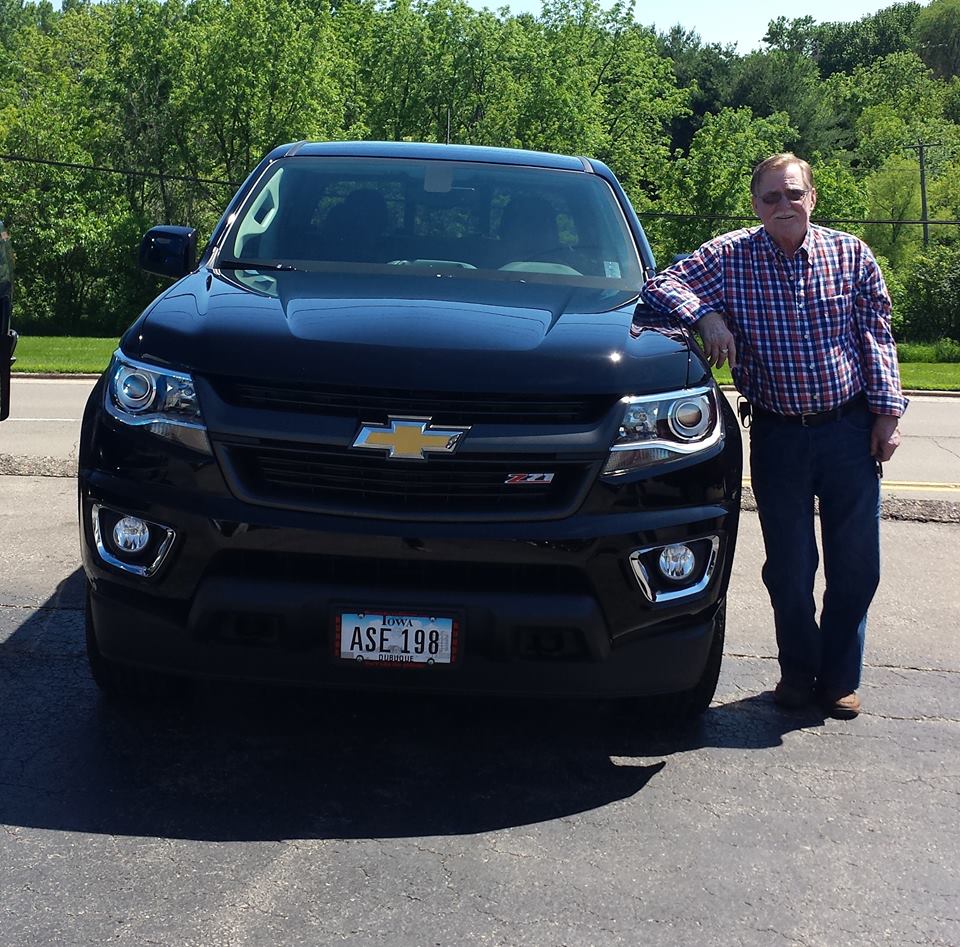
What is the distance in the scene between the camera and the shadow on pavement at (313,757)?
3.48m

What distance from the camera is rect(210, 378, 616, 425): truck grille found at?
3541 mm

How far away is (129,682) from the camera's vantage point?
13.7ft

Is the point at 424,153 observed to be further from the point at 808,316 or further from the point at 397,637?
the point at 397,637

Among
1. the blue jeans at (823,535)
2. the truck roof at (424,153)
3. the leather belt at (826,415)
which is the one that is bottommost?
the blue jeans at (823,535)

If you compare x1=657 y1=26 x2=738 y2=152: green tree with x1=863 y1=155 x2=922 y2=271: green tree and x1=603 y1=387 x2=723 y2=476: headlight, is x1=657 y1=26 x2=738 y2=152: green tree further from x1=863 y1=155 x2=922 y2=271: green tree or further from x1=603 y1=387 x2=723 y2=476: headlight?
x1=603 y1=387 x2=723 y2=476: headlight

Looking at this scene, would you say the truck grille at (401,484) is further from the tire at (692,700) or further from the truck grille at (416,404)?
the tire at (692,700)

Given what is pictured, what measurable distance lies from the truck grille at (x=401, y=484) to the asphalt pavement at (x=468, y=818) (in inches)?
30.9

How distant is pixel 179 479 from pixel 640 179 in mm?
64922

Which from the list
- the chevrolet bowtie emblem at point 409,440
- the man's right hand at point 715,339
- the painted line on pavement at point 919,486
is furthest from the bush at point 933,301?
the chevrolet bowtie emblem at point 409,440

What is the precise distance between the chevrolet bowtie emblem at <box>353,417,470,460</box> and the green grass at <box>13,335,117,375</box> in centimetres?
1397

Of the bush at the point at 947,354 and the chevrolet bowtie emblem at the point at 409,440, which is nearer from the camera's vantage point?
the chevrolet bowtie emblem at the point at 409,440

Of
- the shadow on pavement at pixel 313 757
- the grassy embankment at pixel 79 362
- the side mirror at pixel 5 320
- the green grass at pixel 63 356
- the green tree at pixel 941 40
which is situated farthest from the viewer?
the green tree at pixel 941 40

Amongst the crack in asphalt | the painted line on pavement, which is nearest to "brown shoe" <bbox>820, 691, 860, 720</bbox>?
the painted line on pavement

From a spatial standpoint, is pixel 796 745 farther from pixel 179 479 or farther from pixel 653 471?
pixel 179 479
